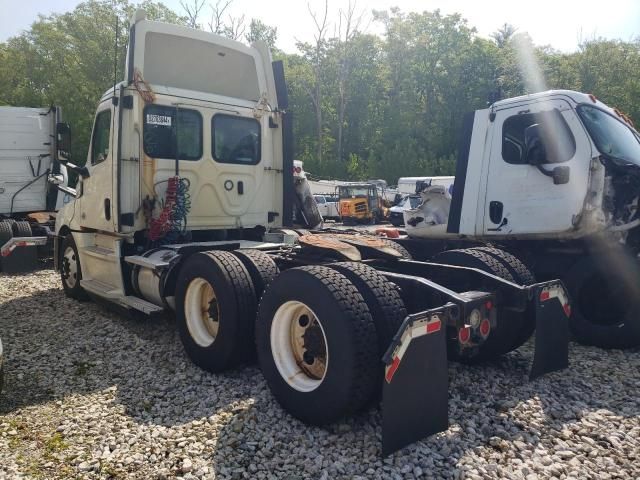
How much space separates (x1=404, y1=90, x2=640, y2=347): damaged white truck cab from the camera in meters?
5.51

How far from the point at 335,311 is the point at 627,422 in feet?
7.79

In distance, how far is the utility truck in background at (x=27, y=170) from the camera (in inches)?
430

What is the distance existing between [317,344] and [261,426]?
72cm

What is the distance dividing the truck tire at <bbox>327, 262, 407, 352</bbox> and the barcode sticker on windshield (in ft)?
12.1

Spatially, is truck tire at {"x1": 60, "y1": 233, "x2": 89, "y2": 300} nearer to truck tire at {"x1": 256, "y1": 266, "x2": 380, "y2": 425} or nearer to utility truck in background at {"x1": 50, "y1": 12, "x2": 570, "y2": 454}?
utility truck in background at {"x1": 50, "y1": 12, "x2": 570, "y2": 454}

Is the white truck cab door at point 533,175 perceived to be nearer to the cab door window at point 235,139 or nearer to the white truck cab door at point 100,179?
the cab door window at point 235,139

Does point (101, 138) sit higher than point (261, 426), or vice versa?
point (101, 138)

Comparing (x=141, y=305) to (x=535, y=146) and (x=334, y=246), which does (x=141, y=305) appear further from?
(x=535, y=146)

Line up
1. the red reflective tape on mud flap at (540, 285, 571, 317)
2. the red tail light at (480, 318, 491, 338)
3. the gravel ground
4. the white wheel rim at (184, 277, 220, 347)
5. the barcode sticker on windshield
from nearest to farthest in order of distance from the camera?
the gravel ground, the red tail light at (480, 318, 491, 338), the red reflective tape on mud flap at (540, 285, 571, 317), the white wheel rim at (184, 277, 220, 347), the barcode sticker on windshield

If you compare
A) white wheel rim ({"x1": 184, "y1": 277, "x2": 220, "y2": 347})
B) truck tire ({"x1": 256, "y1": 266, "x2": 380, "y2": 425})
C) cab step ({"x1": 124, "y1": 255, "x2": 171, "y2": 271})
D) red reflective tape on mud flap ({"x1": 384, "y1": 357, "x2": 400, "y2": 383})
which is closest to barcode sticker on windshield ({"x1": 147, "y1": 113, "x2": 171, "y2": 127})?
cab step ({"x1": 124, "y1": 255, "x2": 171, "y2": 271})

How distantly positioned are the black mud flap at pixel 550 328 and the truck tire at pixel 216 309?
242cm

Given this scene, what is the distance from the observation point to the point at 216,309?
4977 millimetres

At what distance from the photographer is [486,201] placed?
20.9 ft

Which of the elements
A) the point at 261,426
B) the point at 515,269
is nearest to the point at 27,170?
the point at 261,426
